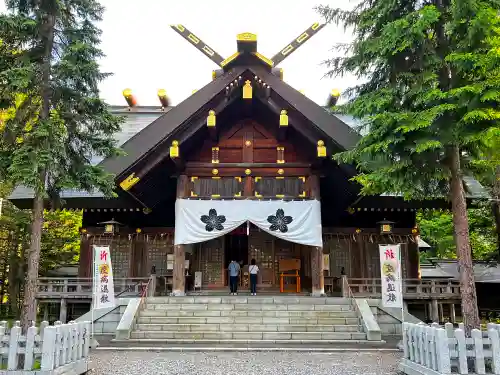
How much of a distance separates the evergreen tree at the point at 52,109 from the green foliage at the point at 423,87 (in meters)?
4.94

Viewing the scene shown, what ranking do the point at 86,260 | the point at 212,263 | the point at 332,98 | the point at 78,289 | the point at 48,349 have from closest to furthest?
the point at 48,349, the point at 78,289, the point at 86,260, the point at 212,263, the point at 332,98

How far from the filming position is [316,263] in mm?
12953

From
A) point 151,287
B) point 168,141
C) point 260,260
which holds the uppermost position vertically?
point 168,141

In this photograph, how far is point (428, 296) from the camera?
1348 cm

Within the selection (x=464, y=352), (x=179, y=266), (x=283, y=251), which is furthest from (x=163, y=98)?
(x=464, y=352)

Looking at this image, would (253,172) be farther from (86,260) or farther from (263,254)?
(86,260)

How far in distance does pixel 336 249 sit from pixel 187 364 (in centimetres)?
886

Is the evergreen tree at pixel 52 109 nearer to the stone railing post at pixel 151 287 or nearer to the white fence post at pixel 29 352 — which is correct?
the white fence post at pixel 29 352

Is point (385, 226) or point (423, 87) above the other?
point (423, 87)

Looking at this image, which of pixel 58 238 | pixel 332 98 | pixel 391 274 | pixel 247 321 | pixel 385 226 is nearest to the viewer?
pixel 391 274

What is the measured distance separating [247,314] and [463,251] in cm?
604

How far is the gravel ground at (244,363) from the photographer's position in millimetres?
7246

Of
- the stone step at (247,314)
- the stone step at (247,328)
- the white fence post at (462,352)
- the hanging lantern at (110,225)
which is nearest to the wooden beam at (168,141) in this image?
the hanging lantern at (110,225)

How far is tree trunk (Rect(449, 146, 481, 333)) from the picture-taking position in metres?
7.07
